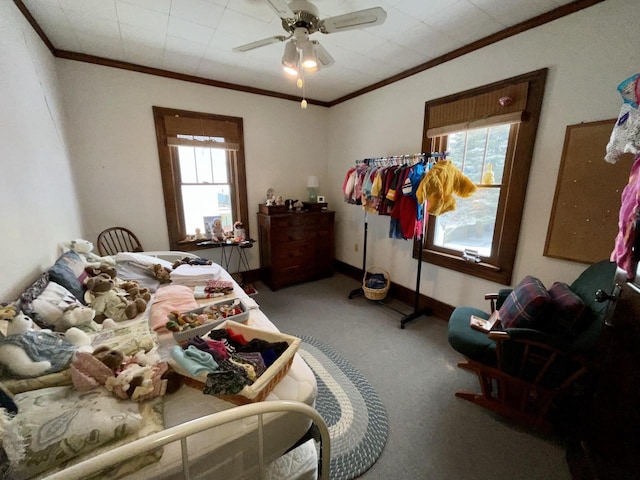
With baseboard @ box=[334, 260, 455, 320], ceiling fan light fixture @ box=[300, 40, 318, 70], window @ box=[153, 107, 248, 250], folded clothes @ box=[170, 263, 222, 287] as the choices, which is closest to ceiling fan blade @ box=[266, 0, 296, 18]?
ceiling fan light fixture @ box=[300, 40, 318, 70]

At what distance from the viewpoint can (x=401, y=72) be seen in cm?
275

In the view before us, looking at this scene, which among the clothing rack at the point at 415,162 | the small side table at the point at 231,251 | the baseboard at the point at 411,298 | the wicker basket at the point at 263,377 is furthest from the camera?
Answer: the small side table at the point at 231,251

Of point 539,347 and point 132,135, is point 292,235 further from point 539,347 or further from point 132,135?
point 539,347

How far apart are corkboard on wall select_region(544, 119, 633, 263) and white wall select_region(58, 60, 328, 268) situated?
3038mm

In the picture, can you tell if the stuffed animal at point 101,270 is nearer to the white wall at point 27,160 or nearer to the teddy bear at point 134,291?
the teddy bear at point 134,291

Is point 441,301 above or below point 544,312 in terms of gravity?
below

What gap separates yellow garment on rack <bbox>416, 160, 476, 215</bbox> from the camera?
2207mm

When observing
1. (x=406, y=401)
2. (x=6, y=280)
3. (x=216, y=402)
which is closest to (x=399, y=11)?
(x=216, y=402)

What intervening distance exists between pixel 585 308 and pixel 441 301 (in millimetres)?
1345

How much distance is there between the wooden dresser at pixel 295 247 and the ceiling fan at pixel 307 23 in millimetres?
1864

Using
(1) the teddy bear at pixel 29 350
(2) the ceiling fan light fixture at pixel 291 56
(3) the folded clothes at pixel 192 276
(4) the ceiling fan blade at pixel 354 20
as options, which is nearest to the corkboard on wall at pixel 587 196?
(4) the ceiling fan blade at pixel 354 20

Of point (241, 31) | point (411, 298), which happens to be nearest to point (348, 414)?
point (411, 298)

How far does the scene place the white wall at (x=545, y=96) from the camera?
61.9 inches

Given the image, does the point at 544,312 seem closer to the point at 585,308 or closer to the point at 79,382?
the point at 585,308
